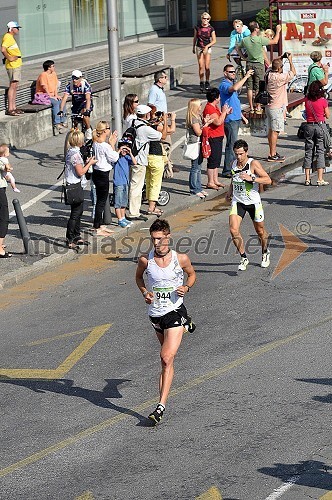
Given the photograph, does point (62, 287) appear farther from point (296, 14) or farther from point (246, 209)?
point (296, 14)

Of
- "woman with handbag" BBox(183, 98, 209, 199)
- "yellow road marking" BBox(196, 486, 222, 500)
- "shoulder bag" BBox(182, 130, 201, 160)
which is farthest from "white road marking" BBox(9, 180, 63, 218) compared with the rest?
"yellow road marking" BBox(196, 486, 222, 500)

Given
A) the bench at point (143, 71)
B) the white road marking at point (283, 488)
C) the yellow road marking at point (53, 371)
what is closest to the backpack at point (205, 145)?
the yellow road marking at point (53, 371)

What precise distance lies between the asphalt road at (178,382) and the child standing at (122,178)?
1025mm

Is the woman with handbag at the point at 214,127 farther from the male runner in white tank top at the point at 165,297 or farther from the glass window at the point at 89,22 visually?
the glass window at the point at 89,22

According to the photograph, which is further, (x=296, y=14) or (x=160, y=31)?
(x=160, y=31)

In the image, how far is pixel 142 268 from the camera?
11.2 metres

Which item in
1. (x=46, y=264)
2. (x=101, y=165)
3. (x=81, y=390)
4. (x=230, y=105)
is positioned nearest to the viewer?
(x=81, y=390)

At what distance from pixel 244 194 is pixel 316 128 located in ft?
16.4

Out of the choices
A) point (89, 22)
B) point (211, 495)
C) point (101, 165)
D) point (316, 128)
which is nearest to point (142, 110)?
point (101, 165)

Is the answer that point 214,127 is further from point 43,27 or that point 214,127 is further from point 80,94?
point 43,27

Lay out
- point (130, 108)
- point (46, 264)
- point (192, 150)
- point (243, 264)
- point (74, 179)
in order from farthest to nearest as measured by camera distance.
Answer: point (192, 150), point (130, 108), point (74, 179), point (46, 264), point (243, 264)

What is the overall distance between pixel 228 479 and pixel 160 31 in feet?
96.8

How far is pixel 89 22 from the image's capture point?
33.7 m

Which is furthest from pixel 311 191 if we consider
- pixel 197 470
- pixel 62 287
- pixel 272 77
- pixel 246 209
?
pixel 197 470
